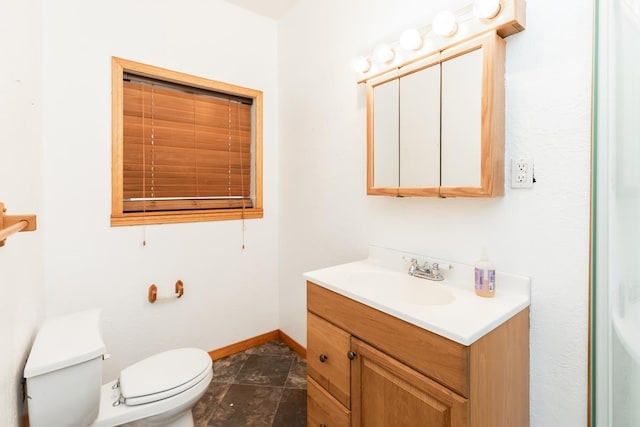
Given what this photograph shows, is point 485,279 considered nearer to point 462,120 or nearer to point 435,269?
point 435,269

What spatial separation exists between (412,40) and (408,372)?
1333 millimetres

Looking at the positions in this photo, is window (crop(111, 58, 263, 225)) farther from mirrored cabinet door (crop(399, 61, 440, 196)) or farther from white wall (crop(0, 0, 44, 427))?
mirrored cabinet door (crop(399, 61, 440, 196))

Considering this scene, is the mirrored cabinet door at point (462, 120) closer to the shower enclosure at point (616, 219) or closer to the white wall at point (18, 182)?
the shower enclosure at point (616, 219)

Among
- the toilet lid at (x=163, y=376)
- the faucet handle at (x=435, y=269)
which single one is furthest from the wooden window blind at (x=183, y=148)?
the faucet handle at (x=435, y=269)

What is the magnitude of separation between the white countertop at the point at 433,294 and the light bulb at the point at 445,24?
0.96 meters

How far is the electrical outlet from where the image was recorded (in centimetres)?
114

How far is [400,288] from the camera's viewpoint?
147cm

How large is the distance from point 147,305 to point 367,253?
1.45 m

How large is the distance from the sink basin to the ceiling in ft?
6.71

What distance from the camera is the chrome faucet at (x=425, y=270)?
55.4 inches

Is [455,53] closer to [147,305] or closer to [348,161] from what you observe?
[348,161]

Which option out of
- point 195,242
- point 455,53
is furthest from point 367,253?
point 195,242

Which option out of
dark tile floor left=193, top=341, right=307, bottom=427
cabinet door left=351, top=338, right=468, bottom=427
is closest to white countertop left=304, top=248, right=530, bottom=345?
cabinet door left=351, top=338, right=468, bottom=427

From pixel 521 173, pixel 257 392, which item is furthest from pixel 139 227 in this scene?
pixel 521 173
